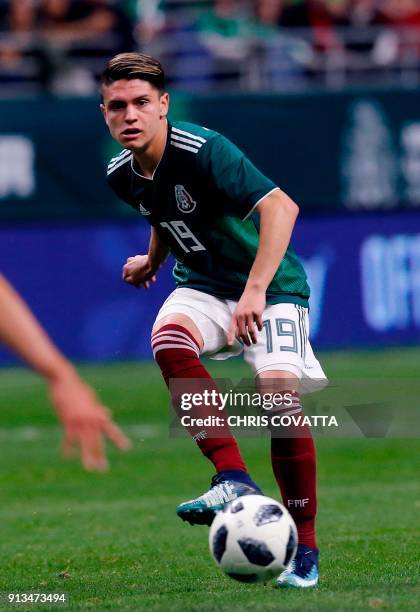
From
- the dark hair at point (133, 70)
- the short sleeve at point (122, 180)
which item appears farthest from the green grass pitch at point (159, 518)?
the dark hair at point (133, 70)

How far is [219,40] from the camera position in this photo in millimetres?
17734

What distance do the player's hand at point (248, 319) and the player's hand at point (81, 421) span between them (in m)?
2.19

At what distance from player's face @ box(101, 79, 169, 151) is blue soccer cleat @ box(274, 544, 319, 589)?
197 cm

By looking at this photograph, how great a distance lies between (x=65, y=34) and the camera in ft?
56.9

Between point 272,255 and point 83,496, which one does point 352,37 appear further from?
point 272,255

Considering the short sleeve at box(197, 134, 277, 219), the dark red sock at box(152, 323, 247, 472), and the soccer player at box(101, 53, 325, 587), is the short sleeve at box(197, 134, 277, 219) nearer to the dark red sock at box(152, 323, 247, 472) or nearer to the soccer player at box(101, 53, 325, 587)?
the soccer player at box(101, 53, 325, 587)

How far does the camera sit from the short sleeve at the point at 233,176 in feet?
20.2

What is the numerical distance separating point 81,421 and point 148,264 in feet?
11.4

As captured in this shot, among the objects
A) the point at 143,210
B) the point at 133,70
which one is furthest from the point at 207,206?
the point at 133,70

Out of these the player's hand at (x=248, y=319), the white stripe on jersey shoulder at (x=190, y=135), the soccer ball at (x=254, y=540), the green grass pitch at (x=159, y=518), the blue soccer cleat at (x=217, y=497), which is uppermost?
the white stripe on jersey shoulder at (x=190, y=135)

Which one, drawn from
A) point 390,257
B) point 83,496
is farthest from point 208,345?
point 390,257

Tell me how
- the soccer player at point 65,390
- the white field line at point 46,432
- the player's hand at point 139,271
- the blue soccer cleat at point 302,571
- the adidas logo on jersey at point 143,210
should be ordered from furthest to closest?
the white field line at point 46,432
the player's hand at point 139,271
the adidas logo on jersey at point 143,210
the blue soccer cleat at point 302,571
the soccer player at point 65,390

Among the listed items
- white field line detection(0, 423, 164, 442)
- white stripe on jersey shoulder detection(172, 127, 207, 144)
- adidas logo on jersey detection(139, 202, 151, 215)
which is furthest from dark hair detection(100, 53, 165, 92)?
white field line detection(0, 423, 164, 442)

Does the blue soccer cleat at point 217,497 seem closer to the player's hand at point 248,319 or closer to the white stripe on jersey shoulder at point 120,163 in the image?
the player's hand at point 248,319
